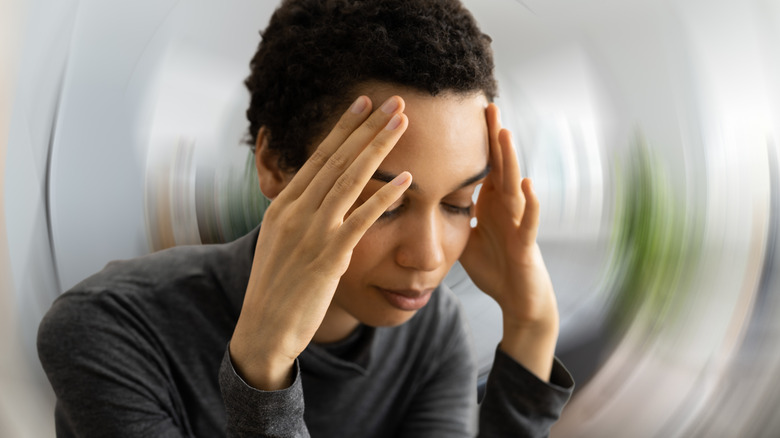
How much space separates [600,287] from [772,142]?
0.28m

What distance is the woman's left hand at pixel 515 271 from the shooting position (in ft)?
2.39

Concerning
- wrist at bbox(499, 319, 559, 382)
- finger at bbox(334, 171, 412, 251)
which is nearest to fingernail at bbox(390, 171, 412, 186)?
finger at bbox(334, 171, 412, 251)

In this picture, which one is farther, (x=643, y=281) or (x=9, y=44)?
(x=643, y=281)

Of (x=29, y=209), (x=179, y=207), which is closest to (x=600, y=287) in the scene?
(x=179, y=207)

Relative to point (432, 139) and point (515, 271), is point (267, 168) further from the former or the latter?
point (515, 271)

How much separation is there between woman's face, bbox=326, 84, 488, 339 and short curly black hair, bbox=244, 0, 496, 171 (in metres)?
0.02

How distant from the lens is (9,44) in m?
0.71

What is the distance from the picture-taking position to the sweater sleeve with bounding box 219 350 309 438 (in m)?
0.53

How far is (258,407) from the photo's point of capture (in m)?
0.53

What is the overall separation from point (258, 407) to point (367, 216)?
0.18 m

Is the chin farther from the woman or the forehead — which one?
the forehead

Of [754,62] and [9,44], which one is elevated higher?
[754,62]

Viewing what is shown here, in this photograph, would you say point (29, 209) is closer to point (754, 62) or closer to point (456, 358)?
point (456, 358)

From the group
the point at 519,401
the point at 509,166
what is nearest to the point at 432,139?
the point at 509,166
